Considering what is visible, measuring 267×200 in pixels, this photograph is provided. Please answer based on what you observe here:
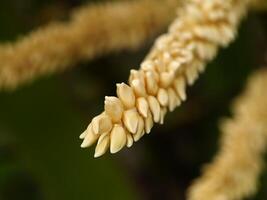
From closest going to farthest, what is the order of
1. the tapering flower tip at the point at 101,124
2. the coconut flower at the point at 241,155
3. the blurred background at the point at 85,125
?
1. the tapering flower tip at the point at 101,124
2. the coconut flower at the point at 241,155
3. the blurred background at the point at 85,125

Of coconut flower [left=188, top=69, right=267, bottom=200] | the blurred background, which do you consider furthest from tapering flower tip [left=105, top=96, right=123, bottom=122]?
the blurred background

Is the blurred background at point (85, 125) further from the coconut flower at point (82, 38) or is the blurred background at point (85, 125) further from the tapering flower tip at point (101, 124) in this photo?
the tapering flower tip at point (101, 124)

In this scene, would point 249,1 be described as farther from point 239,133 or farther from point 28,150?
point 28,150

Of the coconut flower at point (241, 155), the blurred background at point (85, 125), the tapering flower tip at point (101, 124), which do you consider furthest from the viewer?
the blurred background at point (85, 125)

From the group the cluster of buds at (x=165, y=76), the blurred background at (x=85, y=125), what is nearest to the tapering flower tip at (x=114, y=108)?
the cluster of buds at (x=165, y=76)

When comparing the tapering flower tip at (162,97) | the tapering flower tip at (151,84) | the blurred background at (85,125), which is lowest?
the tapering flower tip at (162,97)

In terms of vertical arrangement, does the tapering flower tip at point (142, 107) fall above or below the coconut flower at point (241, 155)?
below

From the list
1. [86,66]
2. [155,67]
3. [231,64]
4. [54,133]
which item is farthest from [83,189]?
[155,67]

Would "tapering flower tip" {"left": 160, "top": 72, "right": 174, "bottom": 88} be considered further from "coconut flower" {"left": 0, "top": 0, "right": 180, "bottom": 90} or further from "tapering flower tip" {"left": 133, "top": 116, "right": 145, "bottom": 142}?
"coconut flower" {"left": 0, "top": 0, "right": 180, "bottom": 90}
